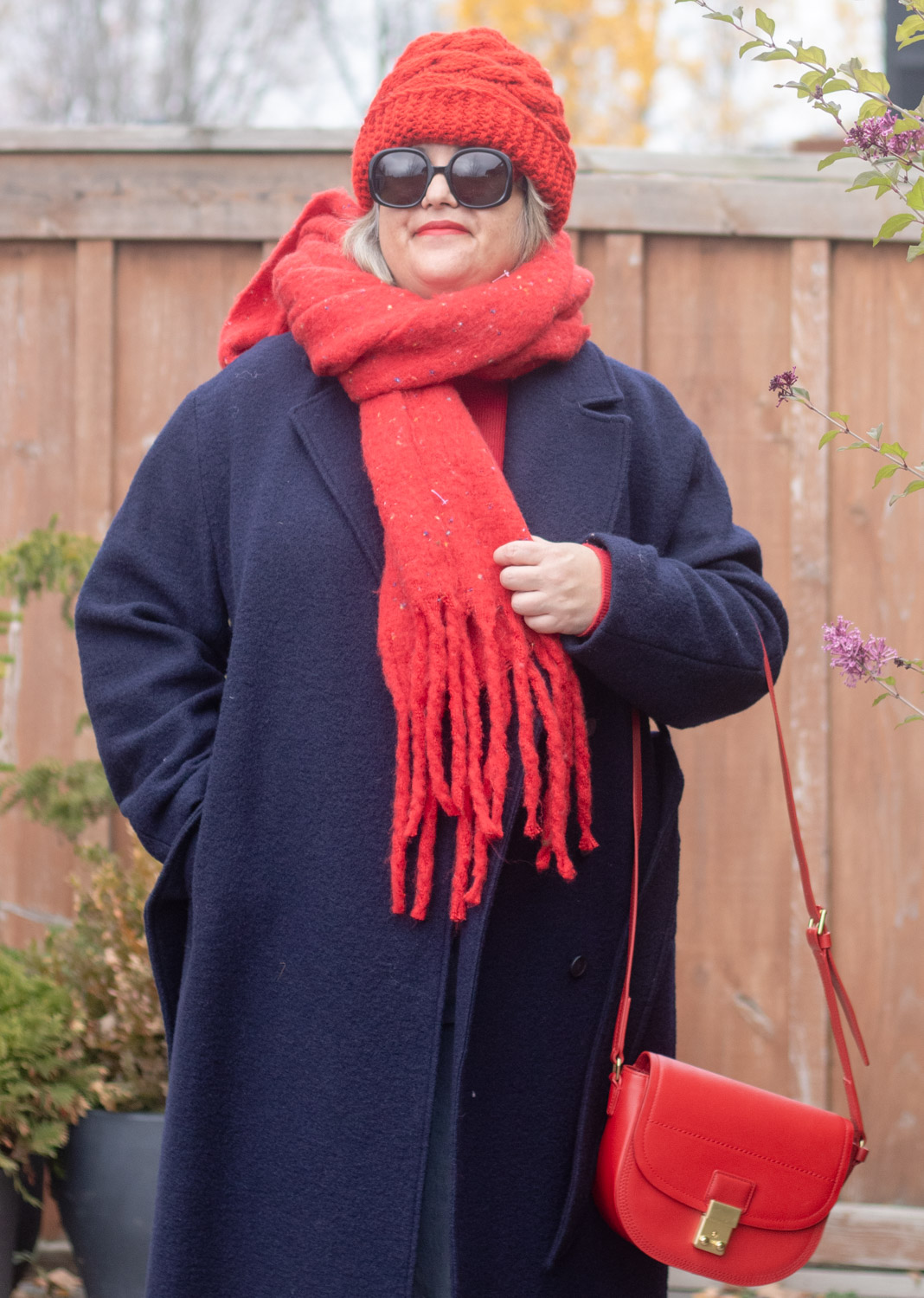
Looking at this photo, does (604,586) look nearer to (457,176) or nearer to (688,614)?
(688,614)

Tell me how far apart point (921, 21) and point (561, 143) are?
0.65m

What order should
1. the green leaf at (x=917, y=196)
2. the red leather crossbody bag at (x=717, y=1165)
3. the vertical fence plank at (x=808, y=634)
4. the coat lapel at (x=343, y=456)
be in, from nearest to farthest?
1. the green leaf at (x=917, y=196)
2. the red leather crossbody bag at (x=717, y=1165)
3. the coat lapel at (x=343, y=456)
4. the vertical fence plank at (x=808, y=634)

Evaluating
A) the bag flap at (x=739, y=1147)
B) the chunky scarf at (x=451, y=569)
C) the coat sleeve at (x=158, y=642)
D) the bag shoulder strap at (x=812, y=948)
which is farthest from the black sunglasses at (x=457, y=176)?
the bag flap at (x=739, y=1147)

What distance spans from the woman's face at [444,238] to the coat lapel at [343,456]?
204 millimetres

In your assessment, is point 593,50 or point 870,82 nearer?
point 870,82

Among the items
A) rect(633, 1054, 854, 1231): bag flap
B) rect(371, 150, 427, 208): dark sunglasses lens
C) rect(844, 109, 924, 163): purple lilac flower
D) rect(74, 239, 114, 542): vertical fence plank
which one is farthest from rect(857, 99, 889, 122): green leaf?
rect(74, 239, 114, 542): vertical fence plank

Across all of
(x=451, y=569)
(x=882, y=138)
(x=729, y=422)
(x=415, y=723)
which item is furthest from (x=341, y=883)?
(x=729, y=422)

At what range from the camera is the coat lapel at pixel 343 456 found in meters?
1.63

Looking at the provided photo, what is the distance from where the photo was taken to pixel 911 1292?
2793 mm

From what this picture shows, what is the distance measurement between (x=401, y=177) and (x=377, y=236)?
0.15 metres

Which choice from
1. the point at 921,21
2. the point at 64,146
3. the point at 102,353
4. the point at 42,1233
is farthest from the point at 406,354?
the point at 42,1233

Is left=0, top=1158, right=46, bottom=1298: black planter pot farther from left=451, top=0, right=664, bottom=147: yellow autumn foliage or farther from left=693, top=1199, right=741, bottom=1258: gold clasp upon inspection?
left=451, top=0, right=664, bottom=147: yellow autumn foliage

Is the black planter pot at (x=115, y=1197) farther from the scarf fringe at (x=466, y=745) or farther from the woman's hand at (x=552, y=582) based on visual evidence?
the woman's hand at (x=552, y=582)

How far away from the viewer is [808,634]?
2.86 meters
